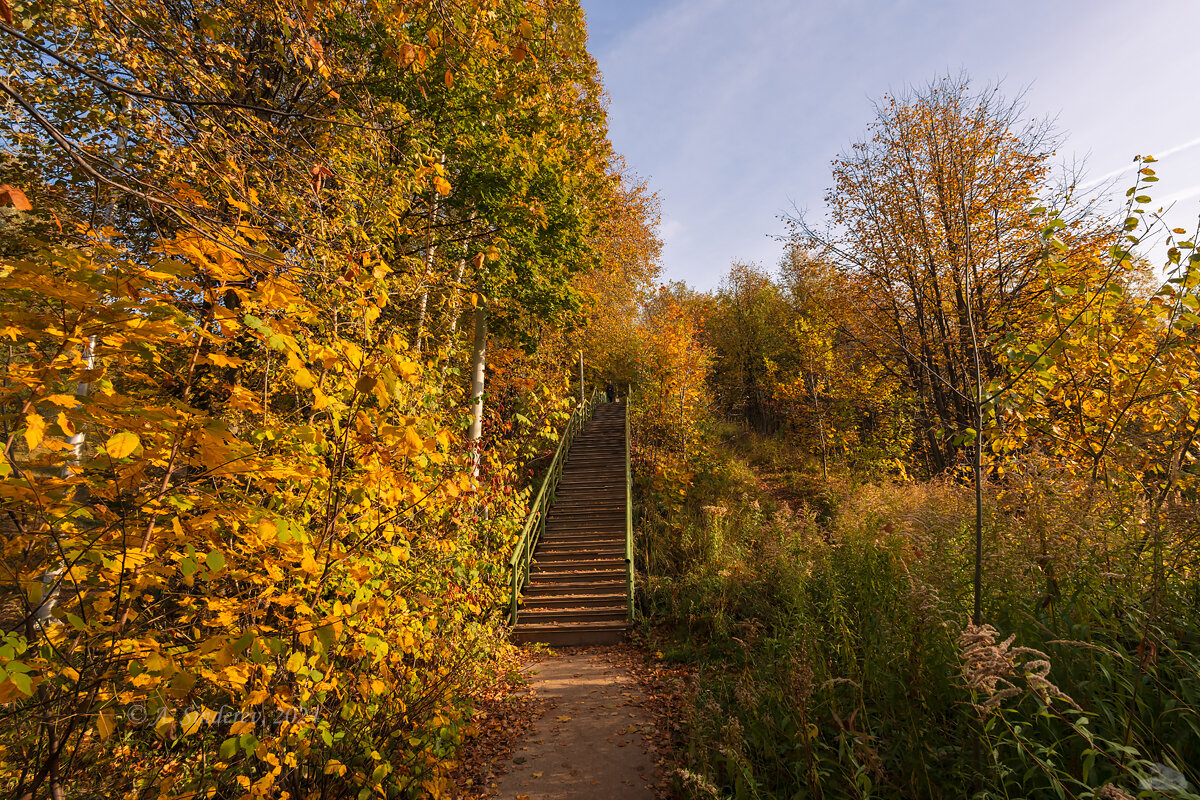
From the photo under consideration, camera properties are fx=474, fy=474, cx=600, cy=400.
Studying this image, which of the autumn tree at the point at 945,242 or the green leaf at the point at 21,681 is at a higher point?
the autumn tree at the point at 945,242

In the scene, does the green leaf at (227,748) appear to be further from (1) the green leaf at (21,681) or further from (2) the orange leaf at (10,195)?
(2) the orange leaf at (10,195)

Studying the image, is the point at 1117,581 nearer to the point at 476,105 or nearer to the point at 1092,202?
the point at 476,105

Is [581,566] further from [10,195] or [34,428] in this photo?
[10,195]

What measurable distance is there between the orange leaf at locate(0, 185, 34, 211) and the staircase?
294 inches

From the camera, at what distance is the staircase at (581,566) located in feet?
25.3

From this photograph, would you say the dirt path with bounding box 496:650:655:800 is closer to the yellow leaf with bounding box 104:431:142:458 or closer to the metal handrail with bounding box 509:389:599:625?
the metal handrail with bounding box 509:389:599:625

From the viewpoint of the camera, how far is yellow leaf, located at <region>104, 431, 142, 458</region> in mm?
1326

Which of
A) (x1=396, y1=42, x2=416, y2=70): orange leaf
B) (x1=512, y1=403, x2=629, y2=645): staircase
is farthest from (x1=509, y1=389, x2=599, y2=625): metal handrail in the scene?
(x1=396, y1=42, x2=416, y2=70): orange leaf

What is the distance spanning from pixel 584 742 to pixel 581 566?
437 cm

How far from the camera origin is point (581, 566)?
30.1 ft

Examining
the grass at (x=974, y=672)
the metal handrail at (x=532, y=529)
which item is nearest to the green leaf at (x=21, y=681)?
the grass at (x=974, y=672)

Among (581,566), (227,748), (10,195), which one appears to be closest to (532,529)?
(581,566)

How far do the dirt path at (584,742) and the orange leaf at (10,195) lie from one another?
192 inches

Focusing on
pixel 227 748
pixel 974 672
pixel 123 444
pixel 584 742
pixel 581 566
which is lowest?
pixel 584 742
